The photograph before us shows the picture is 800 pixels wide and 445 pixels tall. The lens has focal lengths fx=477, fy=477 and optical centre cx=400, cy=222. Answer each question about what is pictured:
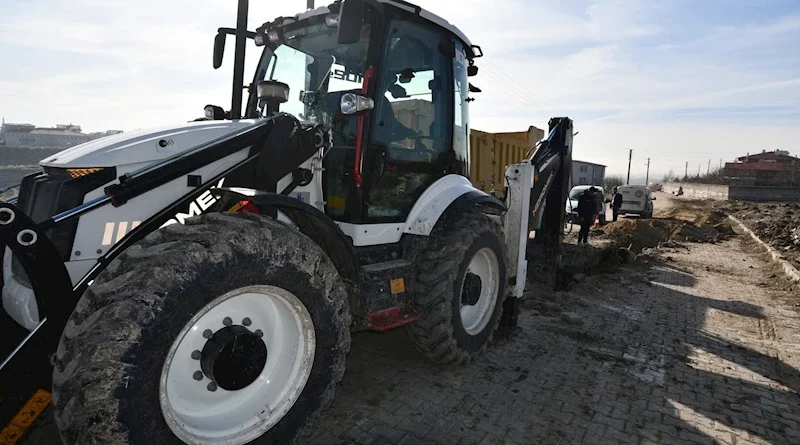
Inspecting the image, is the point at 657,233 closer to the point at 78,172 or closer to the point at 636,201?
the point at 636,201

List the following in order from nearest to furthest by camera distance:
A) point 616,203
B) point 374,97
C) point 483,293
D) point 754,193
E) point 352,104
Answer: point 352,104
point 374,97
point 483,293
point 616,203
point 754,193

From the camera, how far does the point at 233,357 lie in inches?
90.7

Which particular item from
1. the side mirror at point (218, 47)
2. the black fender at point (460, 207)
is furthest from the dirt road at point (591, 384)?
the side mirror at point (218, 47)

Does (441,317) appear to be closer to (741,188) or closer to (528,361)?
(528,361)

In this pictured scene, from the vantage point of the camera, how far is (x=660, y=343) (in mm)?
4934

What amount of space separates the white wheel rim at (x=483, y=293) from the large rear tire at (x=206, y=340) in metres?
1.82

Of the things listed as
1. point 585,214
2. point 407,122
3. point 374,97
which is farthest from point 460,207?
point 585,214

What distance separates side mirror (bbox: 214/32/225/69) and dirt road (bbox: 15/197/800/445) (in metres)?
2.75

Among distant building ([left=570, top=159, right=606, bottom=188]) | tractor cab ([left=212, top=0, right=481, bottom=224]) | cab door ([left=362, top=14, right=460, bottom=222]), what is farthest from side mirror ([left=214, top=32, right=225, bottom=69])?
distant building ([left=570, top=159, right=606, bottom=188])

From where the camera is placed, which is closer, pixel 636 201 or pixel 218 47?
pixel 218 47

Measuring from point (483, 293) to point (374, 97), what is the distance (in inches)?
83.8

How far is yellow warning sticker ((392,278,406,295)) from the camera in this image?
3494 mm

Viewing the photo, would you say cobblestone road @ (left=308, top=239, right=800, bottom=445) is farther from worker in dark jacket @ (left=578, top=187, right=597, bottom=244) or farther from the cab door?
worker in dark jacket @ (left=578, top=187, right=597, bottom=244)

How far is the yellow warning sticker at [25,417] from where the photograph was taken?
190 centimetres
